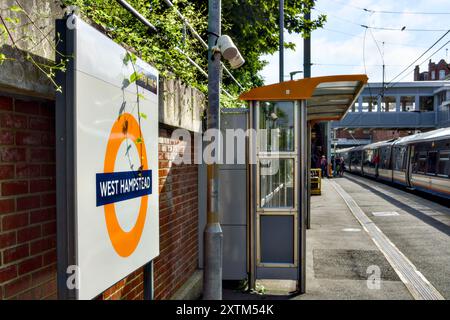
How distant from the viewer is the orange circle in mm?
2732

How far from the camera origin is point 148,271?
12.3ft

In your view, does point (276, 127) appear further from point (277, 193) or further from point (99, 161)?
point (99, 161)

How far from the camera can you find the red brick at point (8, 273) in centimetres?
234

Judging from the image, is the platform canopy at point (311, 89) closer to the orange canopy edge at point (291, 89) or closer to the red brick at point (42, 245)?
the orange canopy edge at point (291, 89)

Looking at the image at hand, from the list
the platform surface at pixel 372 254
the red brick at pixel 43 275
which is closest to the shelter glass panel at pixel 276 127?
the platform surface at pixel 372 254

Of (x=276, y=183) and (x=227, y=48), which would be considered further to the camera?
(x=276, y=183)

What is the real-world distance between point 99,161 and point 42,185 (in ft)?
1.34

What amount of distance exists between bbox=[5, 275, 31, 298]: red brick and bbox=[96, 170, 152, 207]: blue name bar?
0.55 m

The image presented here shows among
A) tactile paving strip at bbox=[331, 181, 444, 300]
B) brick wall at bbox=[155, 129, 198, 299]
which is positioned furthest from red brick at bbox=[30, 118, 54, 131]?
tactile paving strip at bbox=[331, 181, 444, 300]

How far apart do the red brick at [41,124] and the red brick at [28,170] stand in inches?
8.5

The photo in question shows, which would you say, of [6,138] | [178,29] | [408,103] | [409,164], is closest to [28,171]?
[6,138]

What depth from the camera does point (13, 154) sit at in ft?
8.05
